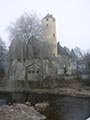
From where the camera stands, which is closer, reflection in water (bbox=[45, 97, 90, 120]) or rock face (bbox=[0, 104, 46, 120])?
rock face (bbox=[0, 104, 46, 120])

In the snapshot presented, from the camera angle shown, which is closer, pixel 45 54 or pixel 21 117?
pixel 21 117

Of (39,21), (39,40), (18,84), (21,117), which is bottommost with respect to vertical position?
(21,117)

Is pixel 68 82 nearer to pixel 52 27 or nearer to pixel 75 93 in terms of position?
pixel 75 93

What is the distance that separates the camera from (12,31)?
20.6m

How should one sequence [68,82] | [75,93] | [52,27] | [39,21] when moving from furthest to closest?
[52,27], [68,82], [39,21], [75,93]

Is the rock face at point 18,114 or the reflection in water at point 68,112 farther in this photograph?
the reflection in water at point 68,112

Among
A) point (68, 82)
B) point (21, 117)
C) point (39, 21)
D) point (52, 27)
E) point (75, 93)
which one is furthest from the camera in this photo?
point (52, 27)

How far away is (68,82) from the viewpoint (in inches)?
925

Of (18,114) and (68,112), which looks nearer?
(18,114)

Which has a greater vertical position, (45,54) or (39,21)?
(39,21)

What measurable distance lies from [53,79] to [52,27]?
904 centimetres

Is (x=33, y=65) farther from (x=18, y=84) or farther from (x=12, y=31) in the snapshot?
(x=12, y=31)

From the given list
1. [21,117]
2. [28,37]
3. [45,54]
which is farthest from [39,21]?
[21,117]

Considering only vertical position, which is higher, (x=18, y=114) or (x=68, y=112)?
(x=18, y=114)
